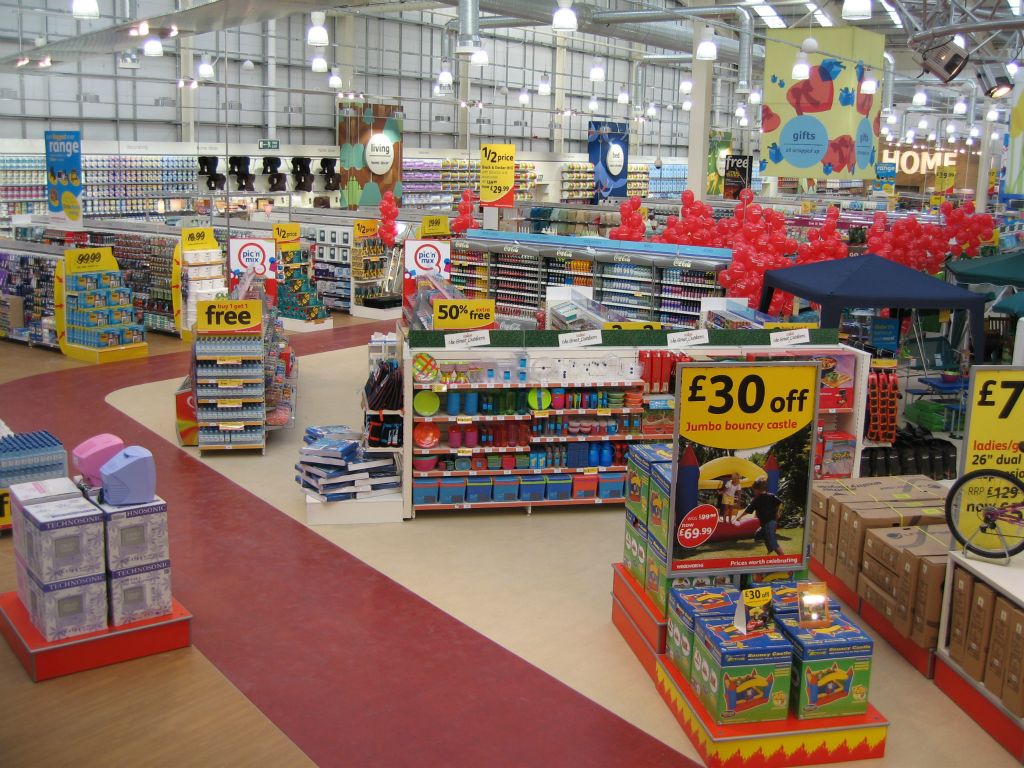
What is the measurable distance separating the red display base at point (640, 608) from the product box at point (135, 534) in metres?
2.80

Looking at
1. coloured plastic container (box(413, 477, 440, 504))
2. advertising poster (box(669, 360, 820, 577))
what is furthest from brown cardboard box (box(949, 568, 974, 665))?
coloured plastic container (box(413, 477, 440, 504))

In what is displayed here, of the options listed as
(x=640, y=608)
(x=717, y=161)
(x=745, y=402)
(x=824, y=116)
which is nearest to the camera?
(x=745, y=402)

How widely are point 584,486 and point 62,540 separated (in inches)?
168

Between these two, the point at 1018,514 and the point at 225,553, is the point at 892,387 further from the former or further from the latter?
the point at 225,553

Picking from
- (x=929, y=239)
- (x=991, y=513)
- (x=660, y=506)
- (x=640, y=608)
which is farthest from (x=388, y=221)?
(x=991, y=513)

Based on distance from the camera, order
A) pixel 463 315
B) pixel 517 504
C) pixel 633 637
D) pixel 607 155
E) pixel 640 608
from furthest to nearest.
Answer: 1. pixel 607 155
2. pixel 463 315
3. pixel 517 504
4. pixel 633 637
5. pixel 640 608

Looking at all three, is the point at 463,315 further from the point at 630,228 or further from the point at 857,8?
the point at 630,228

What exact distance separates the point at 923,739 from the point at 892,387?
5243 millimetres

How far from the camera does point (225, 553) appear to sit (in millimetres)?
7598

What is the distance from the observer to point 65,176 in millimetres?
17484

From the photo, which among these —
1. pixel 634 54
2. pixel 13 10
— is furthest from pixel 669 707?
pixel 634 54

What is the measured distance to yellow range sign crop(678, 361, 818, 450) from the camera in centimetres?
530

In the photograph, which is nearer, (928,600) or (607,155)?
(928,600)

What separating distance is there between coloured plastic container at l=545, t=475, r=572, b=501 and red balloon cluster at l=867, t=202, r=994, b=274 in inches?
280
